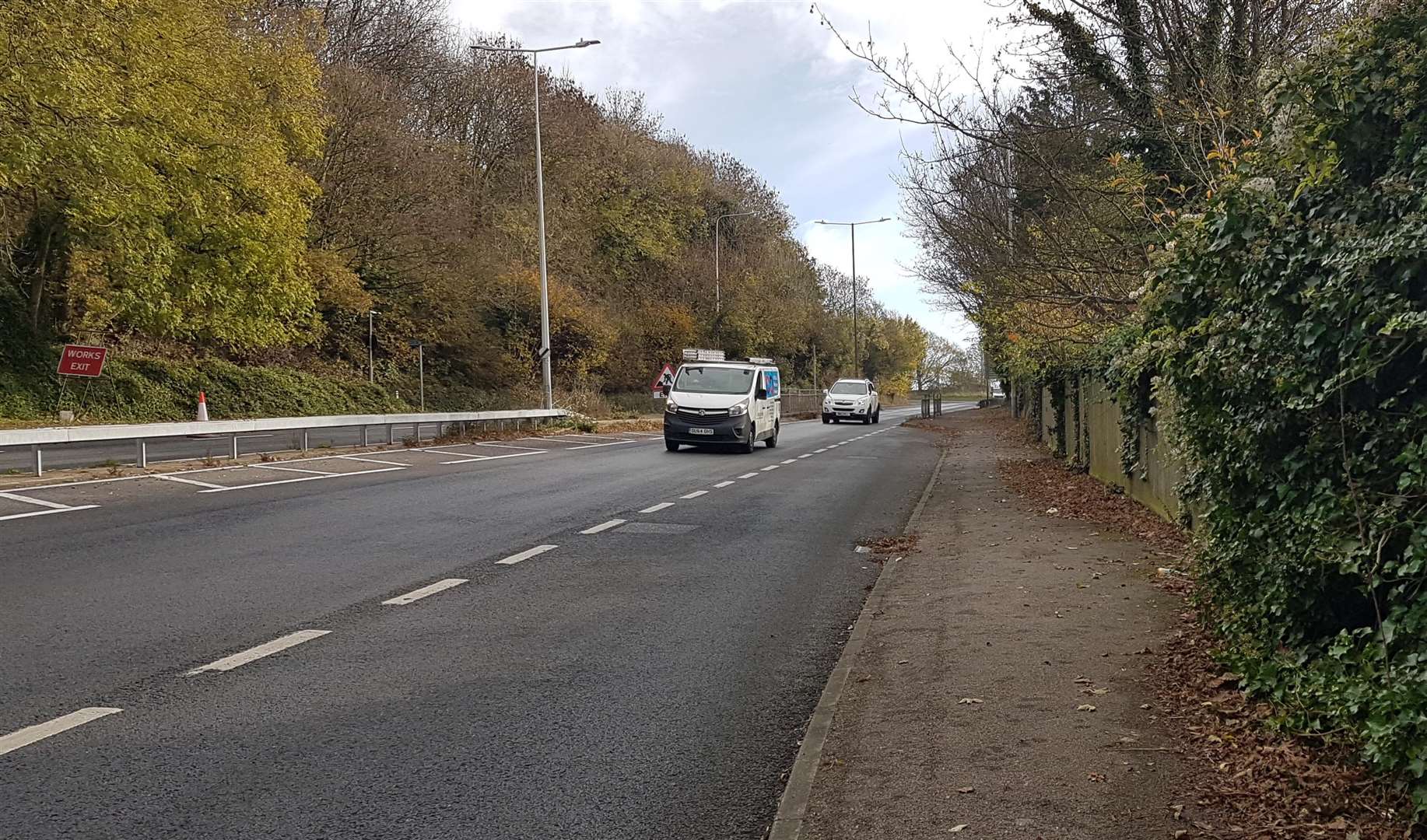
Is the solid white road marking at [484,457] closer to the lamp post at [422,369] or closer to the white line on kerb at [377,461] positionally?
the white line on kerb at [377,461]

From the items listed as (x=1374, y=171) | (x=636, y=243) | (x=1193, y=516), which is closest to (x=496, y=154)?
(x=636, y=243)

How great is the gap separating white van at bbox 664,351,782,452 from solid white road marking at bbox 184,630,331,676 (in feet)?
59.4

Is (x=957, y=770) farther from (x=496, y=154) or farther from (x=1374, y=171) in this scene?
(x=496, y=154)

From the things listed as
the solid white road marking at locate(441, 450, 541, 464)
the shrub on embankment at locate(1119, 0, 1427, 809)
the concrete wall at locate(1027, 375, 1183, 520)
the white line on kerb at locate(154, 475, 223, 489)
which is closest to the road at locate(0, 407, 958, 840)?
the shrub on embankment at locate(1119, 0, 1427, 809)

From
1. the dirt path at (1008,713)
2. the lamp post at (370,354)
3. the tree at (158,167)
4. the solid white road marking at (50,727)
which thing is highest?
the tree at (158,167)

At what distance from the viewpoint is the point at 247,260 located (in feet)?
86.8

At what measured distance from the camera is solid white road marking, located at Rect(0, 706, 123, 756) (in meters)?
4.48

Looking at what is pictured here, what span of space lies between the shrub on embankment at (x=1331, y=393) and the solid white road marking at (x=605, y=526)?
278 inches

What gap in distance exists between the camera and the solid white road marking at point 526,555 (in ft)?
30.9

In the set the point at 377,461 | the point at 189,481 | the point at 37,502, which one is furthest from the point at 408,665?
the point at 377,461

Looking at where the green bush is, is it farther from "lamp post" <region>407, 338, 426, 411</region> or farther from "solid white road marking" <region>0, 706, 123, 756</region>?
"solid white road marking" <region>0, 706, 123, 756</region>

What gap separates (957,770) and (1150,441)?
8608 mm

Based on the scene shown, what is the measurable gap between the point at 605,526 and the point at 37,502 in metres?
6.93

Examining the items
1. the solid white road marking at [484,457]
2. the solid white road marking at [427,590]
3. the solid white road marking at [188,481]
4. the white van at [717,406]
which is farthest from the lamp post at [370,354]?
the solid white road marking at [427,590]
